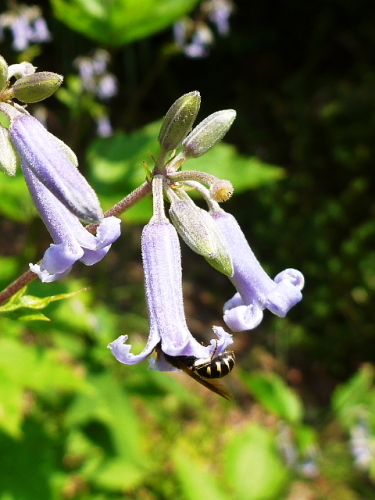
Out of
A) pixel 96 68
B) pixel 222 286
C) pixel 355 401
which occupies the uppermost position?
pixel 96 68

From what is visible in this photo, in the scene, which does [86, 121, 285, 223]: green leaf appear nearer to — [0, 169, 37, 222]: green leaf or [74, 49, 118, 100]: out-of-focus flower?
[0, 169, 37, 222]: green leaf

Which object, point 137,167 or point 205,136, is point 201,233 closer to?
point 205,136

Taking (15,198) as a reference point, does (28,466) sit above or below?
below

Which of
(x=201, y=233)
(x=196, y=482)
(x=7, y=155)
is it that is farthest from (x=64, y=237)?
(x=196, y=482)

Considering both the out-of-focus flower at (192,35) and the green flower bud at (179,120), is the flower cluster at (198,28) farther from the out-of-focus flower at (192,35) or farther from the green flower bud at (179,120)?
the green flower bud at (179,120)

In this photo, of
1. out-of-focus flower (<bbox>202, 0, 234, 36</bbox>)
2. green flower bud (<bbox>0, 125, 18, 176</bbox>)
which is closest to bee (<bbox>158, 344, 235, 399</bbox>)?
green flower bud (<bbox>0, 125, 18, 176</bbox>)

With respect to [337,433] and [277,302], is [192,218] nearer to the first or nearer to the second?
[277,302]
